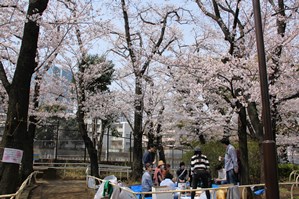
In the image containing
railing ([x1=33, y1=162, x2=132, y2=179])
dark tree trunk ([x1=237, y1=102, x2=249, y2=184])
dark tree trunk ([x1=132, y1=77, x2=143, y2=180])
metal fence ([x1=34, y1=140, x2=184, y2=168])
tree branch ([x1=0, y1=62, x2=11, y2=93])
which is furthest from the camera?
metal fence ([x1=34, y1=140, x2=184, y2=168])

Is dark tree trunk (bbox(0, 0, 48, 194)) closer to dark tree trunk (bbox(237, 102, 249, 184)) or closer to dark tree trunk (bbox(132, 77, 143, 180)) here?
dark tree trunk (bbox(237, 102, 249, 184))

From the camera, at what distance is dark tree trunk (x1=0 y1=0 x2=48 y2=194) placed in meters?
6.71

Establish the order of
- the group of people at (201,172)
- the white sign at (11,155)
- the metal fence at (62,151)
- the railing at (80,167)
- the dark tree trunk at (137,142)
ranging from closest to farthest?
the white sign at (11,155)
the group of people at (201,172)
the dark tree trunk at (137,142)
the railing at (80,167)
the metal fence at (62,151)

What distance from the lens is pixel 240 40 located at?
1205 centimetres

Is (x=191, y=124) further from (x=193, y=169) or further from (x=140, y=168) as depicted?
(x=193, y=169)

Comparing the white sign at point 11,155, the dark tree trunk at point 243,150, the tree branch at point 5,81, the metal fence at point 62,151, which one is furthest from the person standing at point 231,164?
the metal fence at point 62,151

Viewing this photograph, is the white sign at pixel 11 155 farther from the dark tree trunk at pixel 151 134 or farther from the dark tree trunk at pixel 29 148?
the dark tree trunk at pixel 151 134

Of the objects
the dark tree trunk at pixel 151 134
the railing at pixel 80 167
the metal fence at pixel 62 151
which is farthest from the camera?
the metal fence at pixel 62 151

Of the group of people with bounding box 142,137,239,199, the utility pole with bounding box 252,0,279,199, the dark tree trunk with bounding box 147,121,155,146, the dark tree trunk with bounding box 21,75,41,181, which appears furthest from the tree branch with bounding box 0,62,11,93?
the dark tree trunk with bounding box 147,121,155,146

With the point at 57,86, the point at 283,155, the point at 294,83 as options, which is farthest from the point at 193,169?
the point at 283,155

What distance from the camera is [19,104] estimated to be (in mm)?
7016

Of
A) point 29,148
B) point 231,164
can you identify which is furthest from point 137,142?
point 231,164

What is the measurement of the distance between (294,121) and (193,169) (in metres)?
12.8

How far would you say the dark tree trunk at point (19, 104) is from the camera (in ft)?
22.0
